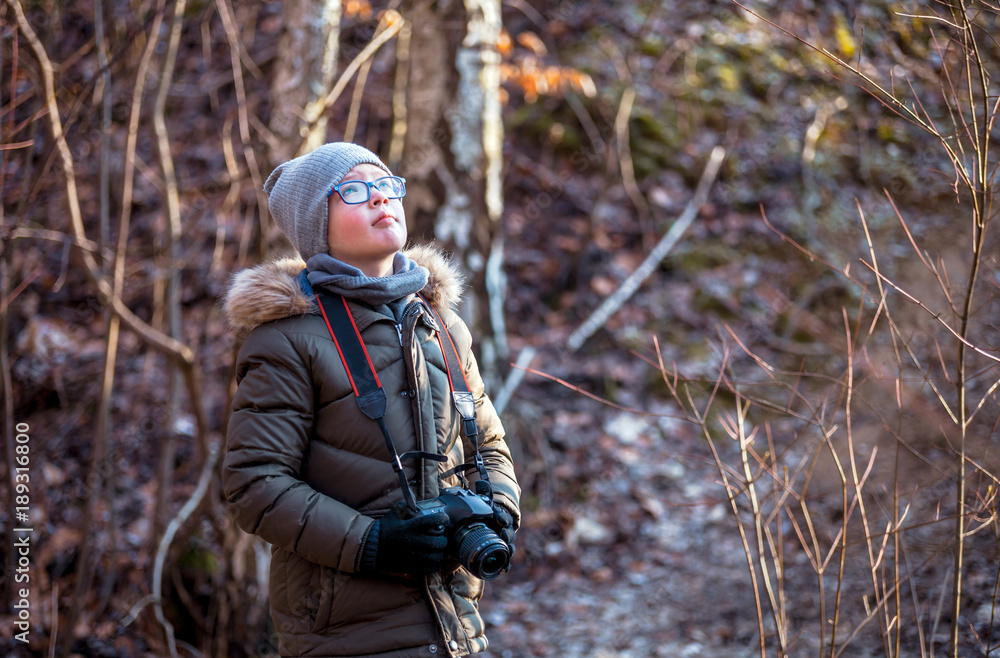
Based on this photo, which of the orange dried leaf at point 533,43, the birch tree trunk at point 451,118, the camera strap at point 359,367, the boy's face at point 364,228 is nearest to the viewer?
the camera strap at point 359,367

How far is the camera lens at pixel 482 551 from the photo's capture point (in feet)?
5.52

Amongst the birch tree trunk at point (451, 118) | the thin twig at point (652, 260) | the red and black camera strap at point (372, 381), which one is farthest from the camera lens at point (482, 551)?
the thin twig at point (652, 260)

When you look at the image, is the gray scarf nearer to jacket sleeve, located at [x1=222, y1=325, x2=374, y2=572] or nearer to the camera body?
jacket sleeve, located at [x1=222, y1=325, x2=374, y2=572]

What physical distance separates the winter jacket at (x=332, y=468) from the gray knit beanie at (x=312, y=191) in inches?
4.5

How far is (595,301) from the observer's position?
21.5ft

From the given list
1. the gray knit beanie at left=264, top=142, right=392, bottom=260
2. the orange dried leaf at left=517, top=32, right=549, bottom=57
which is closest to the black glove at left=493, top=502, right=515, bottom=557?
the gray knit beanie at left=264, top=142, right=392, bottom=260

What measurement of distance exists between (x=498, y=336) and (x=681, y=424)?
64.9 inches

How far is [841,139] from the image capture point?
7.24 m

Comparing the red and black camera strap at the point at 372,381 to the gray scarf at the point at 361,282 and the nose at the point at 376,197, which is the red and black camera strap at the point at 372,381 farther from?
the nose at the point at 376,197

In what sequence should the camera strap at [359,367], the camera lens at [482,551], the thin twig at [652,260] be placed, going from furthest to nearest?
1. the thin twig at [652,260]
2. the camera strap at [359,367]
3. the camera lens at [482,551]

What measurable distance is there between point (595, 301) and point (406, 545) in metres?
5.01

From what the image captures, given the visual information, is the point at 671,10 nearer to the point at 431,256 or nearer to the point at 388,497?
the point at 431,256

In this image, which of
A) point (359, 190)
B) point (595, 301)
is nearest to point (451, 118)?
point (595, 301)

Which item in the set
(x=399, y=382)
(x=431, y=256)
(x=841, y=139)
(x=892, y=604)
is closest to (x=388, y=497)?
(x=399, y=382)
